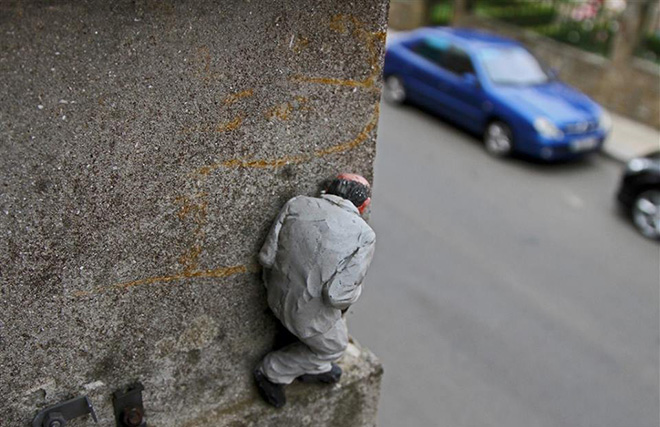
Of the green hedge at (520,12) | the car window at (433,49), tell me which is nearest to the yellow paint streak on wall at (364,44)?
the car window at (433,49)

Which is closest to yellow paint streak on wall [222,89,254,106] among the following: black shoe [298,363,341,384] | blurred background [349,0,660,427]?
black shoe [298,363,341,384]

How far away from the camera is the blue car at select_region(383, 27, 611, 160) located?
985 cm

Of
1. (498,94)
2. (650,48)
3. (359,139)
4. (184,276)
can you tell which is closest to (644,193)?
(498,94)

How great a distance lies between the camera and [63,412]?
2447mm

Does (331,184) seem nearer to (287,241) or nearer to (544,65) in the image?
(287,241)

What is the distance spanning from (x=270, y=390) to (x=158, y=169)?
1.15 m

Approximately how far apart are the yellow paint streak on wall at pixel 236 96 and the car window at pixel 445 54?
8749 millimetres

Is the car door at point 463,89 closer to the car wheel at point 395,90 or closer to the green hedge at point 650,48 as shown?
the car wheel at point 395,90

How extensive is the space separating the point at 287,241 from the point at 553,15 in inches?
496

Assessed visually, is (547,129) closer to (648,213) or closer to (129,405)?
(648,213)

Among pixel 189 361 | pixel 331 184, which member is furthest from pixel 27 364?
pixel 331 184

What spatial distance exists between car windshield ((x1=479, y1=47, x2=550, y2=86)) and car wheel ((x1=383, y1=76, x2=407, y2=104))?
1793mm

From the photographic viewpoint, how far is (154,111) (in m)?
2.18

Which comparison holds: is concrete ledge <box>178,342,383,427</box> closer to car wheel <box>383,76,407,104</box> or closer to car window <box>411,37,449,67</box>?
car window <box>411,37,449,67</box>
